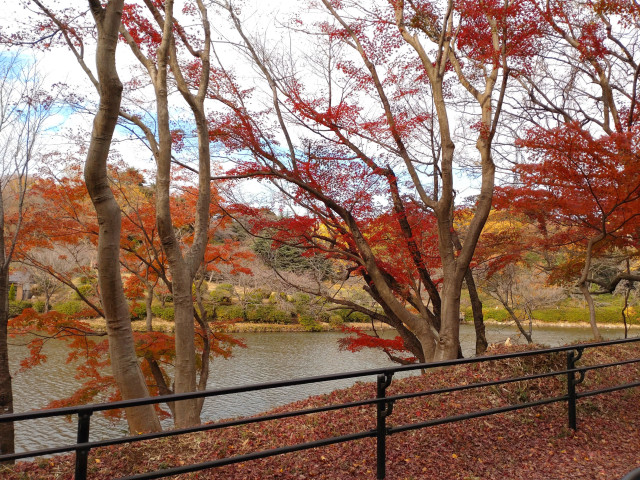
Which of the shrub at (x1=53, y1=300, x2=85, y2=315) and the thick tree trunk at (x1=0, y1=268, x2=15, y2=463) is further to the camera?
the shrub at (x1=53, y1=300, x2=85, y2=315)

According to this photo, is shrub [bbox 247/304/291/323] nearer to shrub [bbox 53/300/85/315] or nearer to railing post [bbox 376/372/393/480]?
shrub [bbox 53/300/85/315]

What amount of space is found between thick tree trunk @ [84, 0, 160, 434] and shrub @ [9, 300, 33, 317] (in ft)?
77.2

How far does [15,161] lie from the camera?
26.2ft

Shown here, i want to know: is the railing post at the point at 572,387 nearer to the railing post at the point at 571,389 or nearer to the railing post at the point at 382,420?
the railing post at the point at 571,389

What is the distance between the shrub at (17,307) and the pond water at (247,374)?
382 centimetres

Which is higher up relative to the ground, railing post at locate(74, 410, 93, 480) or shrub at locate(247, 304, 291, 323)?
railing post at locate(74, 410, 93, 480)

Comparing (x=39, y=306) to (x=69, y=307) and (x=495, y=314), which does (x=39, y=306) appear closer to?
(x=69, y=307)

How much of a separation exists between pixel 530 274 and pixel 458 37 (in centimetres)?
1281

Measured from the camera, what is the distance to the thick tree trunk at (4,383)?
6.87 m

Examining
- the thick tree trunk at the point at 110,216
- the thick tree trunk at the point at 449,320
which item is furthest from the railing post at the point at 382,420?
the thick tree trunk at the point at 449,320

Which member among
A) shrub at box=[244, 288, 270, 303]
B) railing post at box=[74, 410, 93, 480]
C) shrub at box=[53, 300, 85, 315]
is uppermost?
railing post at box=[74, 410, 93, 480]

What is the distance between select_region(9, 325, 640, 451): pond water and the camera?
11539mm

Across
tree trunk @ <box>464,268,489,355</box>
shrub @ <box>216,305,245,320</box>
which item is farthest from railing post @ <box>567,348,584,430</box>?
shrub @ <box>216,305,245,320</box>

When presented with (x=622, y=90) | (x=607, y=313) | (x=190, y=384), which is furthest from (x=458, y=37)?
(x=607, y=313)
